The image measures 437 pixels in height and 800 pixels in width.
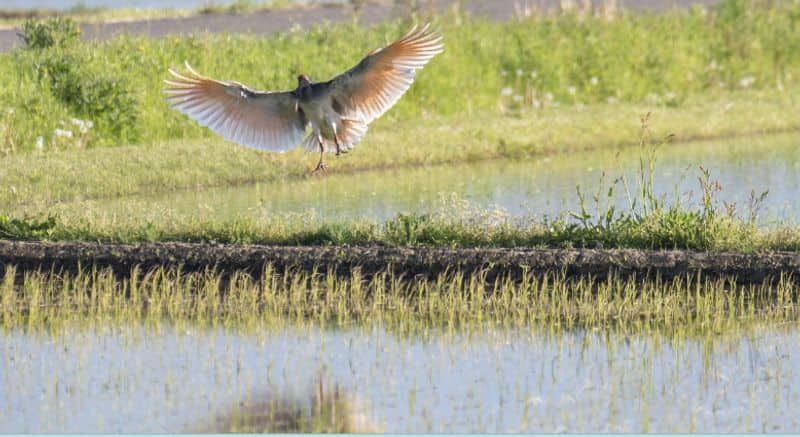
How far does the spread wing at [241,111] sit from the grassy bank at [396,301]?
144 cm

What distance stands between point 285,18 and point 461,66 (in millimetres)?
7435

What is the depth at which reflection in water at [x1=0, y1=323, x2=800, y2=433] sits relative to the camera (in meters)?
8.75

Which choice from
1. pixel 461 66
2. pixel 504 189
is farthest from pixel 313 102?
pixel 461 66

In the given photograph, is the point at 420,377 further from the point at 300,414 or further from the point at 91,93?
the point at 91,93

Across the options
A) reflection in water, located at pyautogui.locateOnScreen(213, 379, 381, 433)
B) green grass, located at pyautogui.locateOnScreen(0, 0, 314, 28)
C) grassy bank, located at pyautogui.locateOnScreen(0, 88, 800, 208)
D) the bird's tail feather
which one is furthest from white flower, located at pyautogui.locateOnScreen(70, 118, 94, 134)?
reflection in water, located at pyautogui.locateOnScreen(213, 379, 381, 433)

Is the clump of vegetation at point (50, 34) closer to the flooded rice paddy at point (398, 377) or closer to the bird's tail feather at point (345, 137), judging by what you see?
the bird's tail feather at point (345, 137)

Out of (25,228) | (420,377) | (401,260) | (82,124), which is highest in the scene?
(82,124)

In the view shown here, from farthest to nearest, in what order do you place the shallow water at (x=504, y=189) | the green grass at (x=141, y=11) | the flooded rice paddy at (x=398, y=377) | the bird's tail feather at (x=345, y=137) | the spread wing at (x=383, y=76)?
the green grass at (x=141, y=11)
the shallow water at (x=504, y=189)
the bird's tail feather at (x=345, y=137)
the spread wing at (x=383, y=76)
the flooded rice paddy at (x=398, y=377)

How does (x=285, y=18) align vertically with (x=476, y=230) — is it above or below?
above

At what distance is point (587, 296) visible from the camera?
457 inches

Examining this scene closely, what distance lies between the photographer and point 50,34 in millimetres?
20906

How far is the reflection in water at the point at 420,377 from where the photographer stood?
8.75 metres

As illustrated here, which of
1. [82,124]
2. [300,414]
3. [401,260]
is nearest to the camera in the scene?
[300,414]

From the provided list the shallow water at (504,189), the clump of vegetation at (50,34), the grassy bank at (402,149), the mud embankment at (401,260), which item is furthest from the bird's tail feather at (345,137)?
the clump of vegetation at (50,34)
